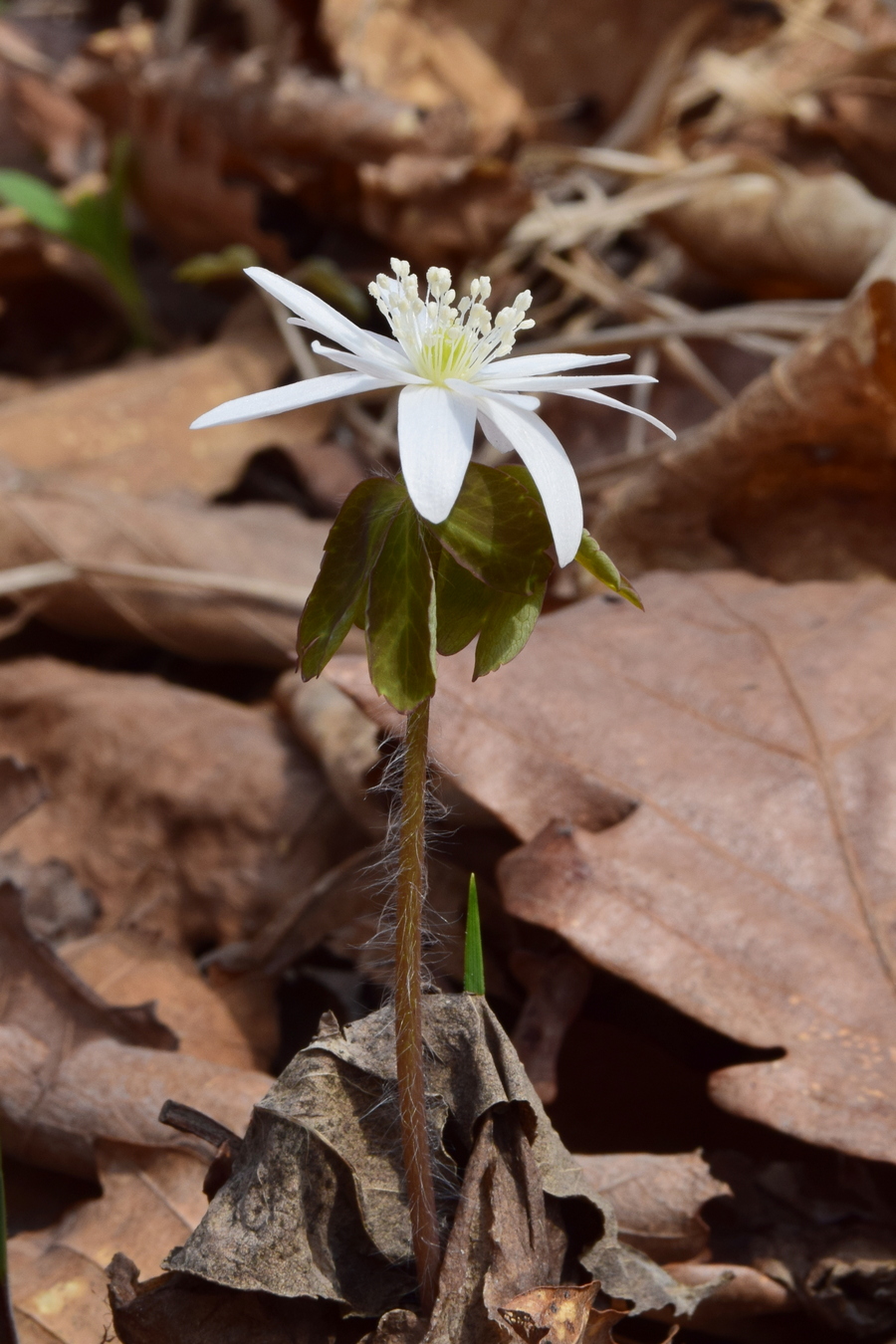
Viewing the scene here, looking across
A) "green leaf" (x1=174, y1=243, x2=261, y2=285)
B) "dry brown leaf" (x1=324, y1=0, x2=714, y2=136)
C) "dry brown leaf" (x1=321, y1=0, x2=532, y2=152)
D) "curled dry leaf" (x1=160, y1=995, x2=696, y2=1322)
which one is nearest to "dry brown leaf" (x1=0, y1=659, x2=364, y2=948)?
"curled dry leaf" (x1=160, y1=995, x2=696, y2=1322)

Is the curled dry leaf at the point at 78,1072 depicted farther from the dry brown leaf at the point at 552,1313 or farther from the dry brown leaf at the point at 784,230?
the dry brown leaf at the point at 784,230

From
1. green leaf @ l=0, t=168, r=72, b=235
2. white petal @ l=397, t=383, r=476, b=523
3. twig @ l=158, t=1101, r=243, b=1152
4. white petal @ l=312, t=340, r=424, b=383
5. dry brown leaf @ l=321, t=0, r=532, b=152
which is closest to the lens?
white petal @ l=397, t=383, r=476, b=523

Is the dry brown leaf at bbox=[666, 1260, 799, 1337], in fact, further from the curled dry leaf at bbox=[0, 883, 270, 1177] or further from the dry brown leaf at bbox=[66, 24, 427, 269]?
the dry brown leaf at bbox=[66, 24, 427, 269]

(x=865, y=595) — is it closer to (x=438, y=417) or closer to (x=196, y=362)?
(x=438, y=417)

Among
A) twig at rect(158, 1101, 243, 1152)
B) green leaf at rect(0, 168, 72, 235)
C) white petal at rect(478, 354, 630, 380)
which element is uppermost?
white petal at rect(478, 354, 630, 380)

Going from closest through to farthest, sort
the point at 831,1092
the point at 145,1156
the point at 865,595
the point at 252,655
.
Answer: the point at 831,1092 → the point at 145,1156 → the point at 865,595 → the point at 252,655

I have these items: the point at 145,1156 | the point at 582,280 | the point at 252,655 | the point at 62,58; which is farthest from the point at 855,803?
the point at 62,58

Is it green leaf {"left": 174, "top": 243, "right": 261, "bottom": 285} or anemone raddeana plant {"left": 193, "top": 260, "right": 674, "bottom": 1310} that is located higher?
anemone raddeana plant {"left": 193, "top": 260, "right": 674, "bottom": 1310}

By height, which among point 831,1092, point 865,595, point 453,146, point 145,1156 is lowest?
point 145,1156
